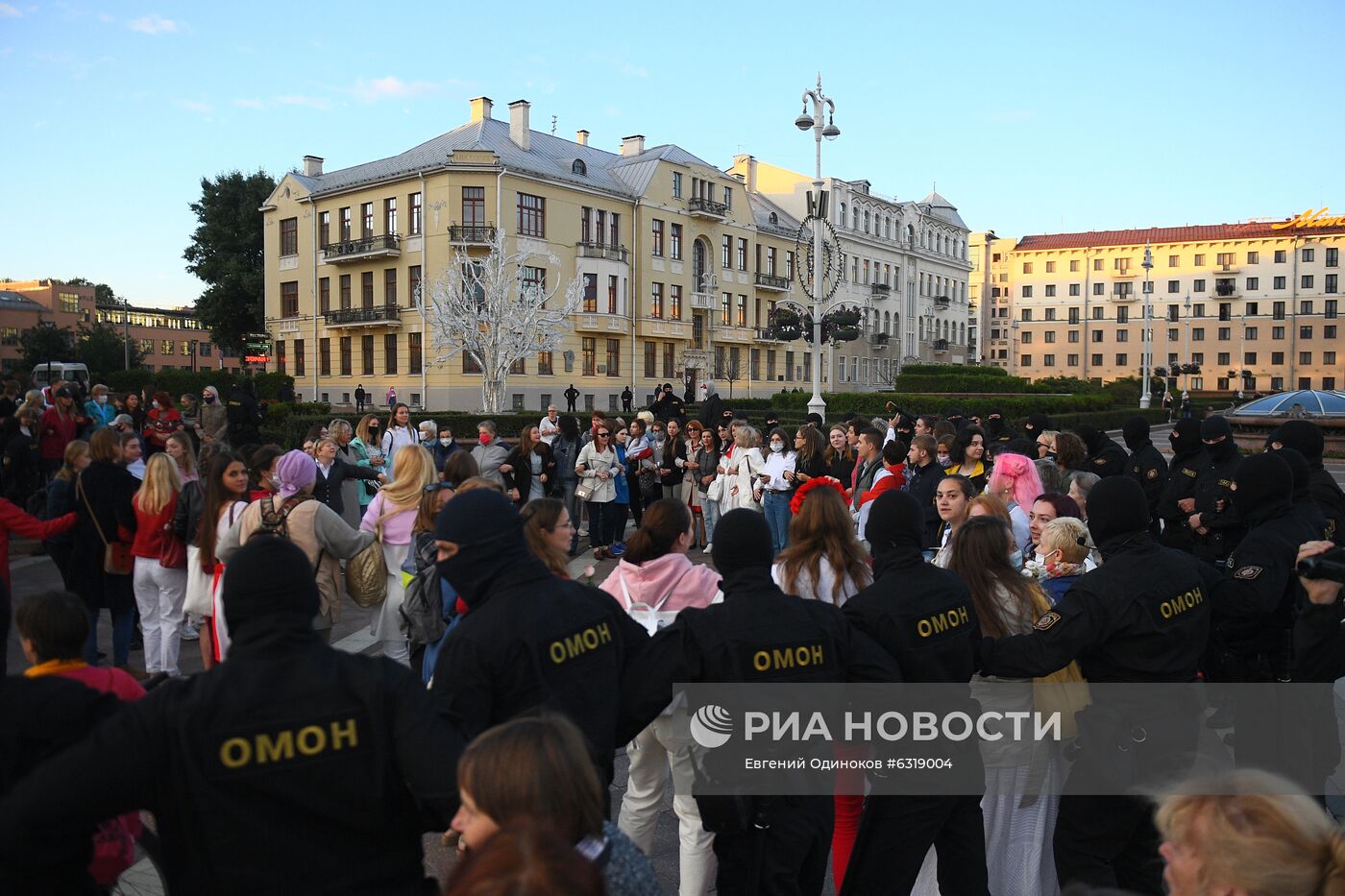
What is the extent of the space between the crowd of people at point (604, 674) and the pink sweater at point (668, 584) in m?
0.01

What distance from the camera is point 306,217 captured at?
1971 inches

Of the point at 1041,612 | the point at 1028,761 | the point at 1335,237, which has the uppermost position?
the point at 1335,237

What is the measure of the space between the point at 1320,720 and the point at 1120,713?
1.30m

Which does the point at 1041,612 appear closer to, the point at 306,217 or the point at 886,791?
the point at 886,791

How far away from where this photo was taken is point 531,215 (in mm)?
45812

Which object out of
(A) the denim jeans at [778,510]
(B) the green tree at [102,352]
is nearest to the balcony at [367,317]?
(B) the green tree at [102,352]

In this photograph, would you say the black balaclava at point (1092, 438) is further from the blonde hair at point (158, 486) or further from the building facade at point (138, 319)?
the building facade at point (138, 319)

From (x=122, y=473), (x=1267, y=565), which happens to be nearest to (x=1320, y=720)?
(x=1267, y=565)

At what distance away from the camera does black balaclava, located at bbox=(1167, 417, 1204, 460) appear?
8.19 metres

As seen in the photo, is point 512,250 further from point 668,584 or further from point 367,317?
point 668,584

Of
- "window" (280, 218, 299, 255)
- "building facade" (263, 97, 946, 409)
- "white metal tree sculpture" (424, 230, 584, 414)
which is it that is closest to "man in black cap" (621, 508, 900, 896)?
"white metal tree sculpture" (424, 230, 584, 414)

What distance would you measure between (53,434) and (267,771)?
42.9 ft

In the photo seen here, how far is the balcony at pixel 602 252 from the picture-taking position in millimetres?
47812

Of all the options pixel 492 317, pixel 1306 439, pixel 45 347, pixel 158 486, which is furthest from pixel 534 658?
pixel 45 347
